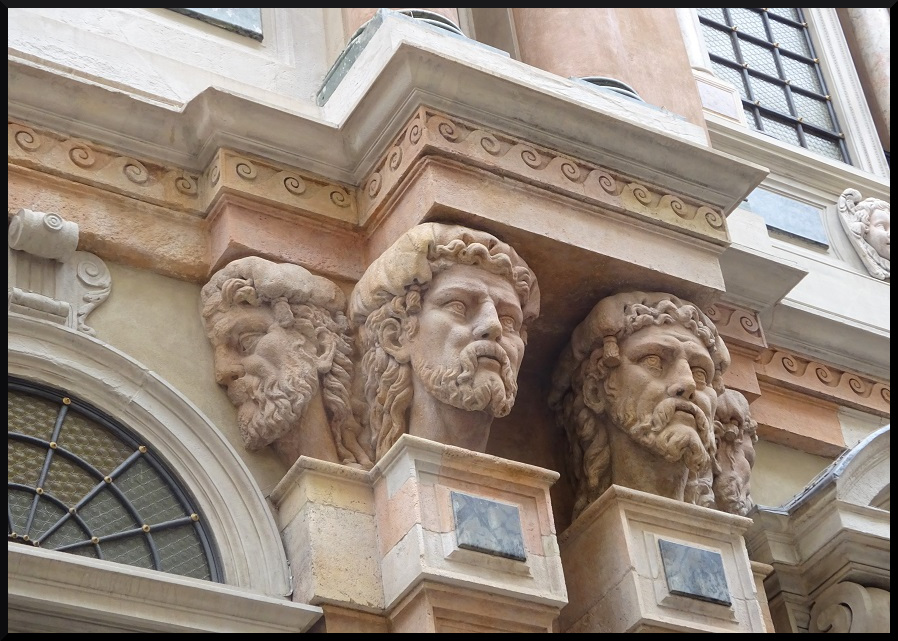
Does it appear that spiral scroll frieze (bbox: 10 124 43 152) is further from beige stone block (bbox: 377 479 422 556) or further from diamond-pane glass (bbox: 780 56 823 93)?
diamond-pane glass (bbox: 780 56 823 93)

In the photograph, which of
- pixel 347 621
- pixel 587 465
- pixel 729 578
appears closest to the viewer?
pixel 347 621

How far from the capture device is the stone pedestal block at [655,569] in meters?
6.12

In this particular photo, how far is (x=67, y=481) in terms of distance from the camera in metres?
5.96

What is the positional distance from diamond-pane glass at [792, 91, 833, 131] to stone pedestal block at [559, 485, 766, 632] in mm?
4336

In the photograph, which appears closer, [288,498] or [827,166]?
[288,498]

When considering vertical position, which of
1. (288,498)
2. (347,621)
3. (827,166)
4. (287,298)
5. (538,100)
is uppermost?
(827,166)

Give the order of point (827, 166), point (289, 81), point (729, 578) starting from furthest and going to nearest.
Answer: point (827, 166) → point (289, 81) → point (729, 578)

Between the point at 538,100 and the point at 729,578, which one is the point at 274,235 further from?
the point at 729,578

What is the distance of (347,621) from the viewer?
19.0 feet

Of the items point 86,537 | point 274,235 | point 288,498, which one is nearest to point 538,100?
point 274,235

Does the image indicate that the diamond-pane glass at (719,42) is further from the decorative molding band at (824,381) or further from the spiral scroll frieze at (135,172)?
the spiral scroll frieze at (135,172)

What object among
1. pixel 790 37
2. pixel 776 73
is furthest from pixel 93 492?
pixel 790 37

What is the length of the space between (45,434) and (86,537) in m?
0.40

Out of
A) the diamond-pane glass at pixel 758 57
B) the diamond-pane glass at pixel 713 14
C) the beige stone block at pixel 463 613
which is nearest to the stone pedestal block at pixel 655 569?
the beige stone block at pixel 463 613
